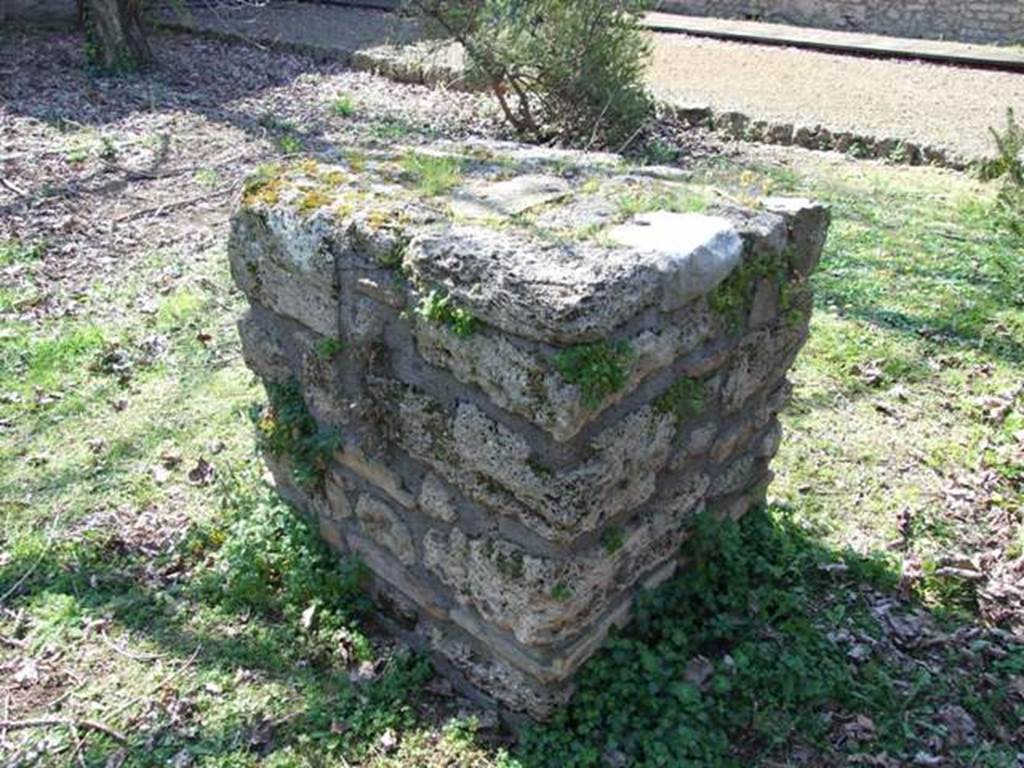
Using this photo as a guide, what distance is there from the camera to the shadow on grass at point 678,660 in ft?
8.20

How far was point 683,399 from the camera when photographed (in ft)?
8.14

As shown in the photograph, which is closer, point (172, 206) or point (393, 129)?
point (172, 206)

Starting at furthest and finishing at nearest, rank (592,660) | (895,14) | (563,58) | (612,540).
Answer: (895,14) < (563,58) < (592,660) < (612,540)

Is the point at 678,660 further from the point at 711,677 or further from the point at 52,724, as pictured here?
the point at 52,724

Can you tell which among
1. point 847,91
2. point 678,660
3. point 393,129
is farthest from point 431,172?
point 847,91

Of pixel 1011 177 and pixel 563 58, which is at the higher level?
pixel 563 58

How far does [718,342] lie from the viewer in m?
2.56

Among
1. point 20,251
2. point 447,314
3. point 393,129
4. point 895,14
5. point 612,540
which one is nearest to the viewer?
point 447,314

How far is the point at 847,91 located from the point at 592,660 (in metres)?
8.34

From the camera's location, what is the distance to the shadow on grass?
8.20 feet

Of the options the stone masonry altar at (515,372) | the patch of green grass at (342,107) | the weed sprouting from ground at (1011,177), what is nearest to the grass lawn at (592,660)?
the stone masonry altar at (515,372)

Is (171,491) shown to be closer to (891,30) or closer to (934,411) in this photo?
(934,411)

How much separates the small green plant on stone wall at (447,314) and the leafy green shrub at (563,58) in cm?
570

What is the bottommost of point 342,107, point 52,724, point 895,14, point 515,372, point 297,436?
point 52,724
